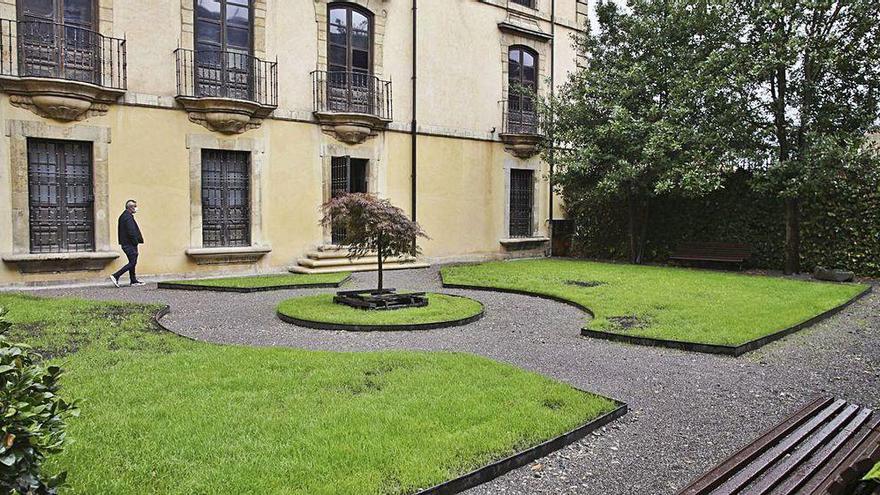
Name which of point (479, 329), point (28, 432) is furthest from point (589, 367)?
point (28, 432)

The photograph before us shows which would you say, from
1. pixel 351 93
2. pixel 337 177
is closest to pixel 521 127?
pixel 351 93

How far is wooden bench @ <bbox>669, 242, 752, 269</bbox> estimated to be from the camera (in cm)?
1416

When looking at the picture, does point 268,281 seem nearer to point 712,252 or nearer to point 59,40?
point 59,40

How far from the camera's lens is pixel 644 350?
6375 millimetres

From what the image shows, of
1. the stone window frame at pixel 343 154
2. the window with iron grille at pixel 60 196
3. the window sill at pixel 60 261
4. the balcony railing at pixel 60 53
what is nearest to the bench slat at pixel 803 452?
the stone window frame at pixel 343 154

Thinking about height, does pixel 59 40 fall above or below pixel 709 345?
above

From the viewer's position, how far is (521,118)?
58.4 feet

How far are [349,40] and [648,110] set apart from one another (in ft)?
24.4

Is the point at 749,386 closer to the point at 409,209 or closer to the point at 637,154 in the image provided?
the point at 637,154

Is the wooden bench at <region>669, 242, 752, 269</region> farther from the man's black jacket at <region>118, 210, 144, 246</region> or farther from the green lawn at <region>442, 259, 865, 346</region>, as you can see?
the man's black jacket at <region>118, 210, 144, 246</region>

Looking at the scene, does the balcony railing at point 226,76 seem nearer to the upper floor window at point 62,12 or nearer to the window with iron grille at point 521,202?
the upper floor window at point 62,12

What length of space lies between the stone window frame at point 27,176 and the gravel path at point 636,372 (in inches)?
91.4

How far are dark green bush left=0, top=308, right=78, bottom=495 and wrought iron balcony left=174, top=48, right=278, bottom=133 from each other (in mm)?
10701

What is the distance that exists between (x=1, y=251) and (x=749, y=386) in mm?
11630
